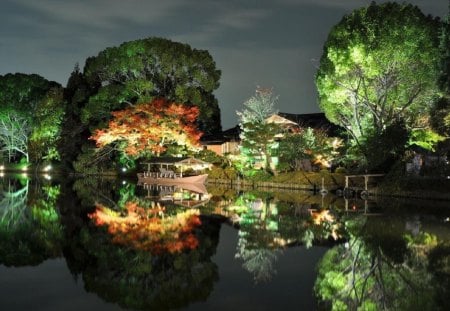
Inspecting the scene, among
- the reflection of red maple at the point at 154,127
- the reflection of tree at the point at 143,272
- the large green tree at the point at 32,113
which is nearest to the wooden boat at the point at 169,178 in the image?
the reflection of red maple at the point at 154,127

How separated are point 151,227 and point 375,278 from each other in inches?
326

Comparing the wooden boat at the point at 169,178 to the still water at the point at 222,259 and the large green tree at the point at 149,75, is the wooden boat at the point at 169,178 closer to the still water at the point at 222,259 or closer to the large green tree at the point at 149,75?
the large green tree at the point at 149,75

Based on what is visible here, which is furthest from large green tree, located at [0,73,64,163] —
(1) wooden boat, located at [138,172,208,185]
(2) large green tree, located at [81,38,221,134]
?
(1) wooden boat, located at [138,172,208,185]

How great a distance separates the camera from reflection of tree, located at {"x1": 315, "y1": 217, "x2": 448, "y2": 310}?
9.80 m

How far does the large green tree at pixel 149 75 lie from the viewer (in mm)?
48656

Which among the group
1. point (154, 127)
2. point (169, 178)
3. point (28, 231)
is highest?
point (154, 127)

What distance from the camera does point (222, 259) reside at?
1354 centimetres

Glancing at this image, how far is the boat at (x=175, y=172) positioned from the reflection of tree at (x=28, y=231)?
1465 centimetres

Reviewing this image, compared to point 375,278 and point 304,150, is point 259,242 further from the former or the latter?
point 304,150

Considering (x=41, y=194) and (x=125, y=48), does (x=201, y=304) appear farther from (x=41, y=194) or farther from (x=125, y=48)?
(x=125, y=48)

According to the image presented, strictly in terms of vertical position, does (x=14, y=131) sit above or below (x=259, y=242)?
above

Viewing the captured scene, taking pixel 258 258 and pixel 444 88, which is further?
pixel 444 88

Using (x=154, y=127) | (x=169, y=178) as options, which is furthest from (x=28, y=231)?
(x=154, y=127)

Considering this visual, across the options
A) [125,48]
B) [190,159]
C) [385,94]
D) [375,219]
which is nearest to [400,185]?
[385,94]
